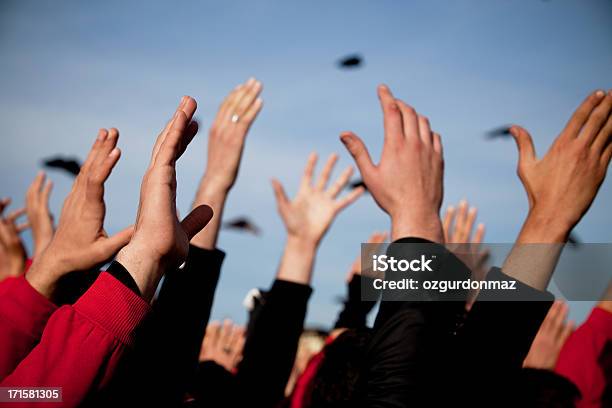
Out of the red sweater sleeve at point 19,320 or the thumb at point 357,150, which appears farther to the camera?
the thumb at point 357,150

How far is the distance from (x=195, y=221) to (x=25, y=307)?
0.93 m

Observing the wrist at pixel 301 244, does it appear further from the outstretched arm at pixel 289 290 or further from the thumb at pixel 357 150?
the thumb at pixel 357 150

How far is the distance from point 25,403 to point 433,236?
5.11 feet

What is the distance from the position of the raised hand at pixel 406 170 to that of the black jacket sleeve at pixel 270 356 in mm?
1169

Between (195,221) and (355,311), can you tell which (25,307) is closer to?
(195,221)

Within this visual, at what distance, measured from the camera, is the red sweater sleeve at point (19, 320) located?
7.35 feet

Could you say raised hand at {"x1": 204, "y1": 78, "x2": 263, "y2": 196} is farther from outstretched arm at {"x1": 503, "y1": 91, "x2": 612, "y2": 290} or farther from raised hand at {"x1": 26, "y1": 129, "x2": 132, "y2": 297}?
outstretched arm at {"x1": 503, "y1": 91, "x2": 612, "y2": 290}

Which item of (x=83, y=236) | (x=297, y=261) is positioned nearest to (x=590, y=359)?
(x=297, y=261)

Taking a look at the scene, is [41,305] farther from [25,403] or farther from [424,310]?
[424,310]

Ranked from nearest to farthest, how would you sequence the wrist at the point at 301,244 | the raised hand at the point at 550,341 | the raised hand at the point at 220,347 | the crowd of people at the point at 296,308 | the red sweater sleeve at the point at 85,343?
the red sweater sleeve at the point at 85,343 → the crowd of people at the point at 296,308 → the wrist at the point at 301,244 → the raised hand at the point at 550,341 → the raised hand at the point at 220,347

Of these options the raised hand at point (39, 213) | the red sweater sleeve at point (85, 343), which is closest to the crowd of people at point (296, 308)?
the red sweater sleeve at point (85, 343)

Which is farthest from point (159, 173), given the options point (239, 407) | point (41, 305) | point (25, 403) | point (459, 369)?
point (239, 407)

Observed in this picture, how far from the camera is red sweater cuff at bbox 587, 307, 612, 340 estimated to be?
9.93 feet

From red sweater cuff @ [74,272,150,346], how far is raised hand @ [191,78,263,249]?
4.90ft
